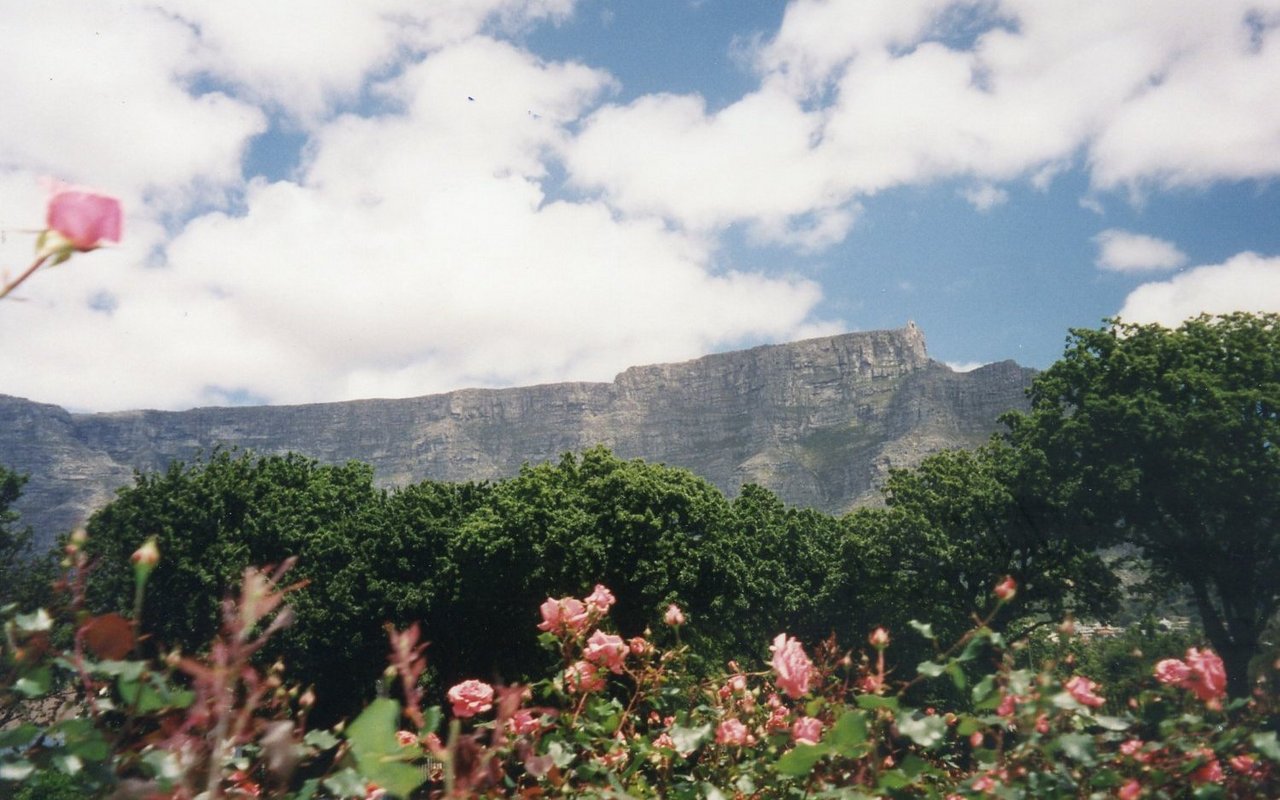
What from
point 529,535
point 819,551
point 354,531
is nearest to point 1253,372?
point 819,551

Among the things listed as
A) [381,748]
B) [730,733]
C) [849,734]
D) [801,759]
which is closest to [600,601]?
[730,733]

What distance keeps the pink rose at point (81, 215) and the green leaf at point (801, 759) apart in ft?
7.44

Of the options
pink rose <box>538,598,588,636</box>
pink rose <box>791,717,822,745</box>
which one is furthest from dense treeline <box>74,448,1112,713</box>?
pink rose <box>791,717,822,745</box>

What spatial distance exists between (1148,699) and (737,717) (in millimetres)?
1614

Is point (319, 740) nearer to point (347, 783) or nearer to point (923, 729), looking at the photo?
point (347, 783)

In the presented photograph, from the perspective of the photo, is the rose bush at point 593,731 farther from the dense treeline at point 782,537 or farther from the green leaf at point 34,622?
the dense treeline at point 782,537

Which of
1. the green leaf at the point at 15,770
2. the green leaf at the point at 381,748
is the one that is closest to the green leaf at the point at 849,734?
the green leaf at the point at 381,748

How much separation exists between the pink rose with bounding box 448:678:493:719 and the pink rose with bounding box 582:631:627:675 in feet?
1.55

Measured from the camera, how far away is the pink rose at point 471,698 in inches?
129

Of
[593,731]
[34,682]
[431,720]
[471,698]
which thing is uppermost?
[34,682]

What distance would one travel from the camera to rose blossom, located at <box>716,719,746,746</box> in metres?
3.16

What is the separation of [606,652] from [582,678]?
0.53ft

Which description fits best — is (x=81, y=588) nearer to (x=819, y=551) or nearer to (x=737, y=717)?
(x=737, y=717)

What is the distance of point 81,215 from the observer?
1.65m
